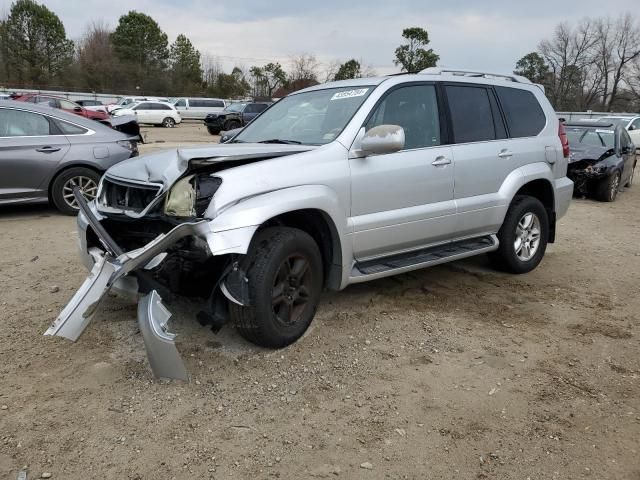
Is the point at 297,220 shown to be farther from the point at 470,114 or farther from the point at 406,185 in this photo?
the point at 470,114

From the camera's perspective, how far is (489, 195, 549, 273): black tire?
5.46m

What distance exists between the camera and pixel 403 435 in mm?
2986

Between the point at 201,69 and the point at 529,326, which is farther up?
the point at 201,69

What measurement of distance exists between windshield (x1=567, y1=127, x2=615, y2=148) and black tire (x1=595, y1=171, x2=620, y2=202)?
101 cm

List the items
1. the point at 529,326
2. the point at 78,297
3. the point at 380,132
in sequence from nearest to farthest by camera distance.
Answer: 1. the point at 78,297
2. the point at 380,132
3. the point at 529,326

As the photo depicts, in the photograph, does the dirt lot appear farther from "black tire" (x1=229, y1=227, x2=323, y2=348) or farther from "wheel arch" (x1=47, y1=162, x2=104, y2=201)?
"wheel arch" (x1=47, y1=162, x2=104, y2=201)

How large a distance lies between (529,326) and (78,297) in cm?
327

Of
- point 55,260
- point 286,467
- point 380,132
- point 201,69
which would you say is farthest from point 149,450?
point 201,69

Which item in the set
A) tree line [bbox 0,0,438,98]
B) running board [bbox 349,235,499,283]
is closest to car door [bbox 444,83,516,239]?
running board [bbox 349,235,499,283]

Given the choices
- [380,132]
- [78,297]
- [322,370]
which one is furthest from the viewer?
[380,132]

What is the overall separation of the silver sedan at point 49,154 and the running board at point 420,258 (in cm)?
498

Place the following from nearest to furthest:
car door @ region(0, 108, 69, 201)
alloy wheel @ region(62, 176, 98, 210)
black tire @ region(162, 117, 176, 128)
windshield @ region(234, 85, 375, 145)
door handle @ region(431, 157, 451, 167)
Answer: windshield @ region(234, 85, 375, 145) → door handle @ region(431, 157, 451, 167) → car door @ region(0, 108, 69, 201) → alloy wheel @ region(62, 176, 98, 210) → black tire @ region(162, 117, 176, 128)

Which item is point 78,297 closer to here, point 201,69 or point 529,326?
point 529,326

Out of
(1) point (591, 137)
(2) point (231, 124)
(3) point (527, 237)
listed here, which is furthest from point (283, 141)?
(2) point (231, 124)
